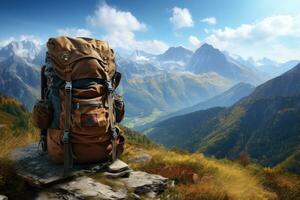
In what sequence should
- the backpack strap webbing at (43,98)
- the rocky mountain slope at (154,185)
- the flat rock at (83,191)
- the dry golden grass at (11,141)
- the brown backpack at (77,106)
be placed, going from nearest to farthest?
the flat rock at (83,191) → the rocky mountain slope at (154,185) → the brown backpack at (77,106) → the dry golden grass at (11,141) → the backpack strap webbing at (43,98)

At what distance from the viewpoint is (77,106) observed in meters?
6.05

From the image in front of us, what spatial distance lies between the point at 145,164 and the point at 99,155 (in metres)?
2.59

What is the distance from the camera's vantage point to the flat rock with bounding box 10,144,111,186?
5584 millimetres

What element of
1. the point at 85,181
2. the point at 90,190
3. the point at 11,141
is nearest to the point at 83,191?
the point at 90,190

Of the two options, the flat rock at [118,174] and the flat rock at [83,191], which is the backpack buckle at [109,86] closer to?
the flat rock at [118,174]

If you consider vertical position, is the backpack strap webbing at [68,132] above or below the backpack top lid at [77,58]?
below

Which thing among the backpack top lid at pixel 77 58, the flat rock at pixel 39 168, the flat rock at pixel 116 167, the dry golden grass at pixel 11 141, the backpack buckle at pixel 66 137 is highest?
the backpack top lid at pixel 77 58

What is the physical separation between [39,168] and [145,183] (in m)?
2.01

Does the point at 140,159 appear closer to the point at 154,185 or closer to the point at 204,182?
the point at 204,182

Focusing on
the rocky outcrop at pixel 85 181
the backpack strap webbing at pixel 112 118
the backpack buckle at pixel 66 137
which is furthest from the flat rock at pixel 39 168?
the backpack buckle at pixel 66 137

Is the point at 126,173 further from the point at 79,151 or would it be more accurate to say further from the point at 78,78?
the point at 78,78

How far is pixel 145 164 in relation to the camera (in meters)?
8.80

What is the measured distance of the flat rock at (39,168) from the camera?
5584mm

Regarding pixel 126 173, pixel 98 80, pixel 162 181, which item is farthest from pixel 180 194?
pixel 98 80
